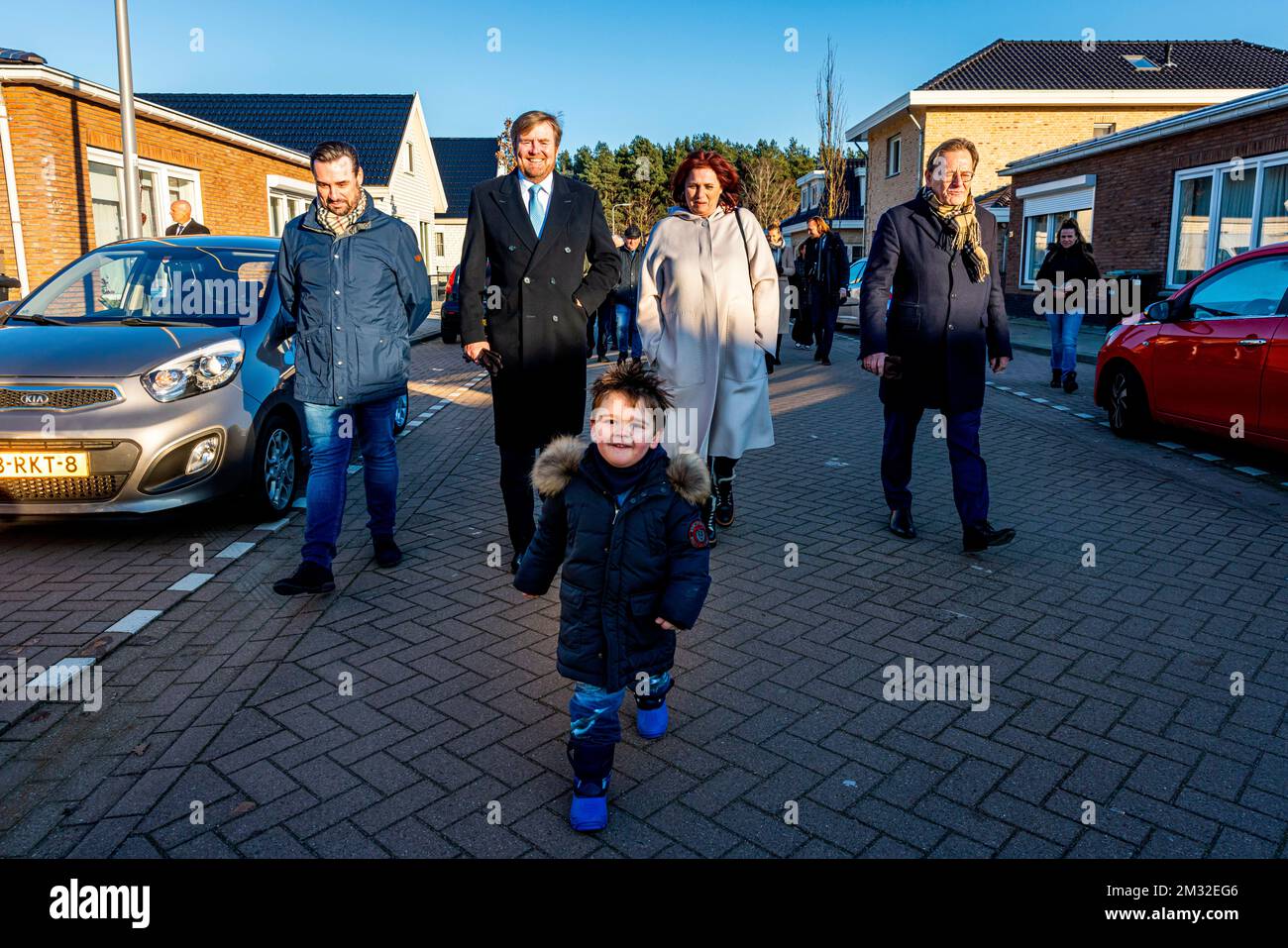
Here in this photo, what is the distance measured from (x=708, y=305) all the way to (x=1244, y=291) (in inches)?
187

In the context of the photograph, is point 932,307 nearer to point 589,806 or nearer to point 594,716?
point 594,716

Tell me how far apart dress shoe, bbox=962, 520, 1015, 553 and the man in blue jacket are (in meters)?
3.14

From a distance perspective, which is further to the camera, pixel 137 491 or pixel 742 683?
pixel 137 491

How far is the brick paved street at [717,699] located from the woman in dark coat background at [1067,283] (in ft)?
19.5

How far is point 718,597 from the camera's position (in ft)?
15.8

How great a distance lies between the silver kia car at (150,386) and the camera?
528 centimetres

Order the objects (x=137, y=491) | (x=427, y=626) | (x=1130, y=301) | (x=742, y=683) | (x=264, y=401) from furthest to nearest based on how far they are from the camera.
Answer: (x=1130, y=301) → (x=264, y=401) → (x=137, y=491) → (x=427, y=626) → (x=742, y=683)

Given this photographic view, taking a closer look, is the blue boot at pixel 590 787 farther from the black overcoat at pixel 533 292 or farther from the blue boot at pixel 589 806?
the black overcoat at pixel 533 292

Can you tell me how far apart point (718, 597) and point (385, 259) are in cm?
232

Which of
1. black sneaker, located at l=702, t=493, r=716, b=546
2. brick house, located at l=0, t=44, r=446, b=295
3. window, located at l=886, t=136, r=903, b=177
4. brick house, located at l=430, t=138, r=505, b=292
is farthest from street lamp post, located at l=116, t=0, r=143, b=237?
brick house, located at l=430, t=138, r=505, b=292

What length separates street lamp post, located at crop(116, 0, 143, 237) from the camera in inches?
539

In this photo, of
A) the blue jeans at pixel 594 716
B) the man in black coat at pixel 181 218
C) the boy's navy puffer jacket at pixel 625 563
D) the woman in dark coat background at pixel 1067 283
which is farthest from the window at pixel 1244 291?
the man in black coat at pixel 181 218

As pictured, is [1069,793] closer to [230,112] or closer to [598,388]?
[598,388]

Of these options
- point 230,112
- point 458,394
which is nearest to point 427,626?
point 458,394
